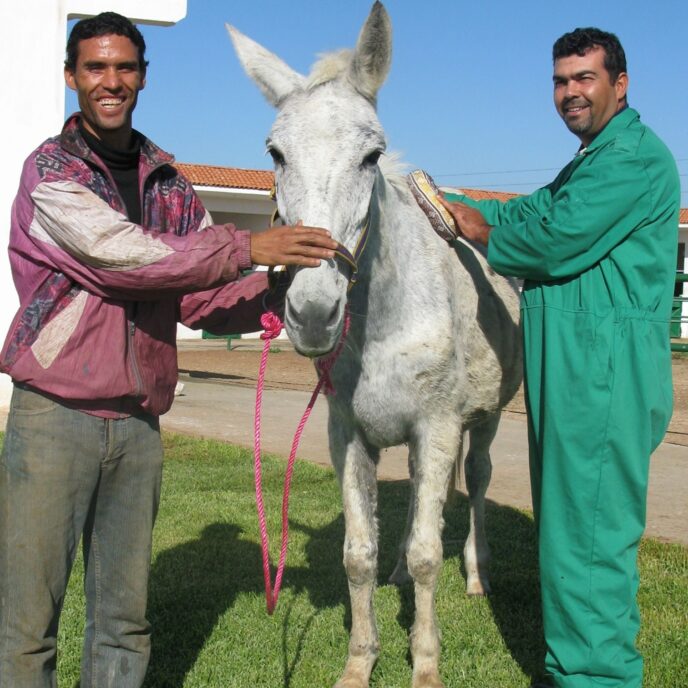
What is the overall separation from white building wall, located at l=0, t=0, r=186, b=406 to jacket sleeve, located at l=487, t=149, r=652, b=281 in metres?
8.09

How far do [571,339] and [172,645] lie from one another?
2.27 m

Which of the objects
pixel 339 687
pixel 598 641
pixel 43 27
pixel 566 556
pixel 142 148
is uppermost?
pixel 43 27

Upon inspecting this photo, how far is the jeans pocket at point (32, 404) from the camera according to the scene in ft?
8.41

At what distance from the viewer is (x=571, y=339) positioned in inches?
121

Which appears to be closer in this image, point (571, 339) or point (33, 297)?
point (33, 297)

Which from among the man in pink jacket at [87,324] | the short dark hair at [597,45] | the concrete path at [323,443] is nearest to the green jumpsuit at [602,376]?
the short dark hair at [597,45]

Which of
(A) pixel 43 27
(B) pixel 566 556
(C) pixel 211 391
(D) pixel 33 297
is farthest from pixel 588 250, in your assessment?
(C) pixel 211 391

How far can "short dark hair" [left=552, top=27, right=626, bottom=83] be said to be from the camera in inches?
123

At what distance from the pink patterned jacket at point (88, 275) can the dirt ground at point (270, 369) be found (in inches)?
278

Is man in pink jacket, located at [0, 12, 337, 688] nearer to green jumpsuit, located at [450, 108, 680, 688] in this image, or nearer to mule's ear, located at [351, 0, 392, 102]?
mule's ear, located at [351, 0, 392, 102]

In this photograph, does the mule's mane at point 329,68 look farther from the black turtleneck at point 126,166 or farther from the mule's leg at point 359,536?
the mule's leg at point 359,536

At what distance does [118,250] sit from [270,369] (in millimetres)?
13624

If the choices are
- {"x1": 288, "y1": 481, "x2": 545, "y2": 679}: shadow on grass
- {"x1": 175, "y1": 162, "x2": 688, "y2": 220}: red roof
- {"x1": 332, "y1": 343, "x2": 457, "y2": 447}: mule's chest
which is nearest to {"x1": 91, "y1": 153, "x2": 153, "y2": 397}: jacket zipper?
{"x1": 332, "y1": 343, "x2": 457, "y2": 447}: mule's chest

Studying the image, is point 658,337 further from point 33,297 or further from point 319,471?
point 319,471
